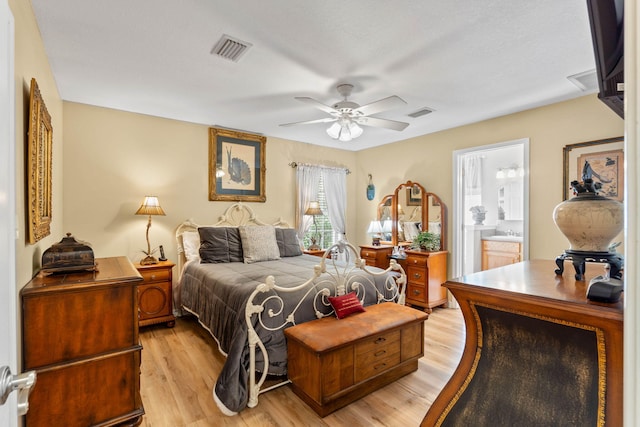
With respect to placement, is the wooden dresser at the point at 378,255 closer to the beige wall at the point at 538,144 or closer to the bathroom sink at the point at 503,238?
the beige wall at the point at 538,144

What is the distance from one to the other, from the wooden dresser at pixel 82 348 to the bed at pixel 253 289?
2.13ft

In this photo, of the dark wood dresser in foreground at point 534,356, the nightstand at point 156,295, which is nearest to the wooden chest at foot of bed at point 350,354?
the dark wood dresser in foreground at point 534,356

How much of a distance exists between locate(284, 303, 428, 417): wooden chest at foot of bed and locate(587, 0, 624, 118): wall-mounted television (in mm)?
1931

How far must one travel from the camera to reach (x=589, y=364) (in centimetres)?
83

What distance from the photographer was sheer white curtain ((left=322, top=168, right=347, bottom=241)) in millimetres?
5699

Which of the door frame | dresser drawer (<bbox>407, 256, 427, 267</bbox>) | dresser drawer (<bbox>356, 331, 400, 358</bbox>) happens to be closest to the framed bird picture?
dresser drawer (<bbox>407, 256, 427, 267</bbox>)

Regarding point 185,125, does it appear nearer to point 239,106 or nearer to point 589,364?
point 239,106

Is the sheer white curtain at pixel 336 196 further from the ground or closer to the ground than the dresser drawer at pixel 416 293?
further from the ground

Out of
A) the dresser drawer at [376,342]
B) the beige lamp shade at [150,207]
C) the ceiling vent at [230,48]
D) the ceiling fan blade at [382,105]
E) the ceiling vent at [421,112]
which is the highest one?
the ceiling vent at [230,48]

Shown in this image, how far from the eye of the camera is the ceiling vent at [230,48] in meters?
2.27

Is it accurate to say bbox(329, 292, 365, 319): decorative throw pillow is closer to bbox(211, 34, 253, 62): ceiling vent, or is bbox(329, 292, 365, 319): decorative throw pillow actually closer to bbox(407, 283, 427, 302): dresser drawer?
bbox(407, 283, 427, 302): dresser drawer

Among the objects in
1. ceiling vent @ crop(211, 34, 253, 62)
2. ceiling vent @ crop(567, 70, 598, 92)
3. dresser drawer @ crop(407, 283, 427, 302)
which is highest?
ceiling vent @ crop(211, 34, 253, 62)

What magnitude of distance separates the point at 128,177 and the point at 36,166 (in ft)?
7.15

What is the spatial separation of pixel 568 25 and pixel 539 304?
2171 millimetres
